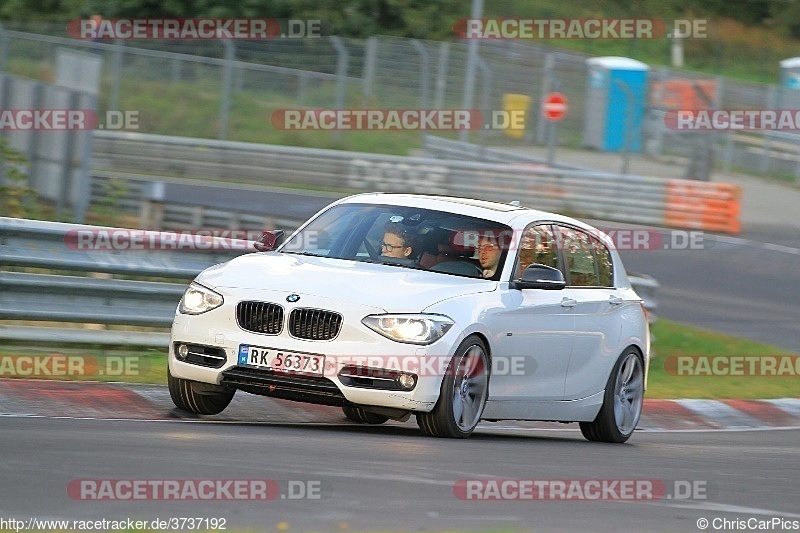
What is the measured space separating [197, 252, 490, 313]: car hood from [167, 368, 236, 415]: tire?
2.11 feet

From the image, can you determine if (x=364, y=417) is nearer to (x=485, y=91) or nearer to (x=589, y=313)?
(x=589, y=313)

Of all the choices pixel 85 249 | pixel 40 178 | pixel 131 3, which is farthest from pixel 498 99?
pixel 85 249

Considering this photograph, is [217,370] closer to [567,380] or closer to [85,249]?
[567,380]

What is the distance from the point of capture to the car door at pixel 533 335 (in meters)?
9.84

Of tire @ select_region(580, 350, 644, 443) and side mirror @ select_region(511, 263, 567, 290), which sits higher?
side mirror @ select_region(511, 263, 567, 290)

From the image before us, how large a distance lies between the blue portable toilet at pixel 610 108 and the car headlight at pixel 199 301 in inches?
1050

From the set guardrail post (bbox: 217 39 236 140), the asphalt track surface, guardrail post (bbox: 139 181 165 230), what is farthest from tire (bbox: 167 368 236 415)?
guardrail post (bbox: 217 39 236 140)

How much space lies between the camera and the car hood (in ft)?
30.0

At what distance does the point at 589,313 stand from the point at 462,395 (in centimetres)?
186

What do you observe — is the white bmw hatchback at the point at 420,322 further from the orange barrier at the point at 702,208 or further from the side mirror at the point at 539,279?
the orange barrier at the point at 702,208

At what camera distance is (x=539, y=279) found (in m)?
9.99

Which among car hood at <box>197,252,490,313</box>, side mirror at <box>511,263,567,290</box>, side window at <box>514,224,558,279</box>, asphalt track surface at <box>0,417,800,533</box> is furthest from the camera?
side window at <box>514,224,558,279</box>

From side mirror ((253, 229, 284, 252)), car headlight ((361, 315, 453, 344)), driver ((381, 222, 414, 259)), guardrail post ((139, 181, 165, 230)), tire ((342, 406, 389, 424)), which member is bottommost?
tire ((342, 406, 389, 424))

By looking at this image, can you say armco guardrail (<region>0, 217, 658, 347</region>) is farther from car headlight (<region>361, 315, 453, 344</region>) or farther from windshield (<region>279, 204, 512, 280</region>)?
car headlight (<region>361, 315, 453, 344</region>)
